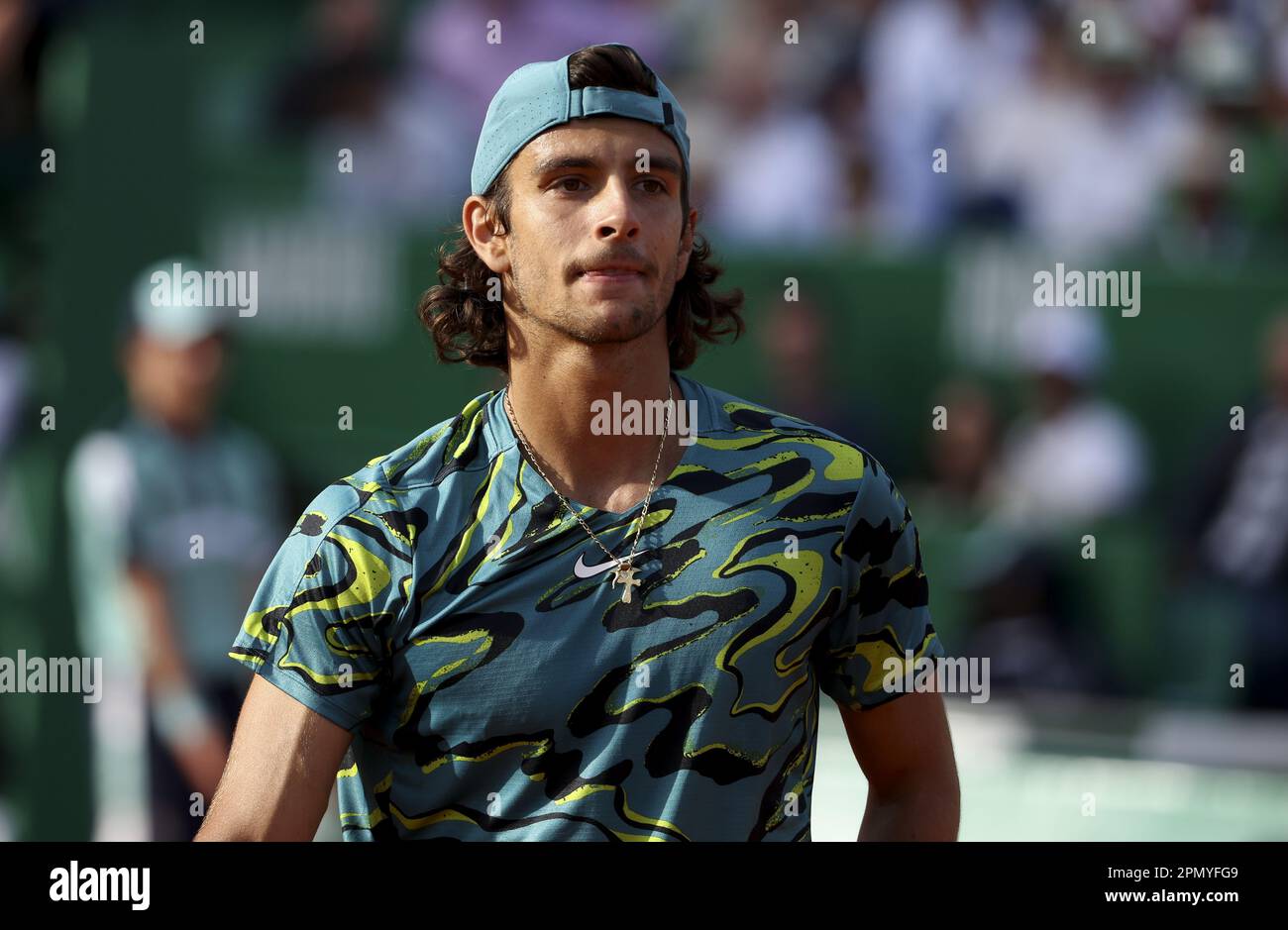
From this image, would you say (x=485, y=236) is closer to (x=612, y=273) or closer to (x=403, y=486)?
(x=612, y=273)

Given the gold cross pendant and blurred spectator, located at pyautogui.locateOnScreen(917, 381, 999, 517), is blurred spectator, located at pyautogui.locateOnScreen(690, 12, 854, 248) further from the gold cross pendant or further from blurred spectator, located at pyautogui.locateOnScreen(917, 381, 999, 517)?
the gold cross pendant

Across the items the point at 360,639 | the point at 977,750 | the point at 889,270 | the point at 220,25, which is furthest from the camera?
the point at 220,25

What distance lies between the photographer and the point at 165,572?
7.17 m

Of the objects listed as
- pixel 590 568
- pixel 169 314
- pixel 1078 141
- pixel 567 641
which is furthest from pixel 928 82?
pixel 567 641

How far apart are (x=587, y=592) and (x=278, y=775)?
52 centimetres

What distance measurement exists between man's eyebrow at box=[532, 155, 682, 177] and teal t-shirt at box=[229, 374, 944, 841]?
0.47m

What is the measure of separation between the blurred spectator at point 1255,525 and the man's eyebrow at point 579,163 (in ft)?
16.8

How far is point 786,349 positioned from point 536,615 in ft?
17.5

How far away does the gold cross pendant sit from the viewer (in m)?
2.93

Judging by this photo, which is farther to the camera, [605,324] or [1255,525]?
[1255,525]

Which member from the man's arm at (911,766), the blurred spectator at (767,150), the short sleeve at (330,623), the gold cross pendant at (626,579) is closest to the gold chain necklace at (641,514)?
the gold cross pendant at (626,579)

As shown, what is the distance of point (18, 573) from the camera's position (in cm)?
820
